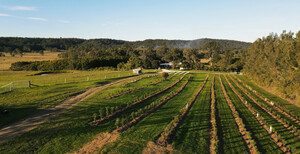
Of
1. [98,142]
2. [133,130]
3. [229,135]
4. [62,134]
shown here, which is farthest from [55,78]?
[229,135]

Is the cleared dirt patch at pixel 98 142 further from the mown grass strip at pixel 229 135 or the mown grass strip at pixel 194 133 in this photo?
the mown grass strip at pixel 229 135

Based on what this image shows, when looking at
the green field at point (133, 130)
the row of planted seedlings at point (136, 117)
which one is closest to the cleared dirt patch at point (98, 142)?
the green field at point (133, 130)

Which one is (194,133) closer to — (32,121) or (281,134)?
(281,134)

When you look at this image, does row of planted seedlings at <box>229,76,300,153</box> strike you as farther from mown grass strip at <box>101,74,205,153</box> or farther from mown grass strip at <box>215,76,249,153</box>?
mown grass strip at <box>101,74,205,153</box>

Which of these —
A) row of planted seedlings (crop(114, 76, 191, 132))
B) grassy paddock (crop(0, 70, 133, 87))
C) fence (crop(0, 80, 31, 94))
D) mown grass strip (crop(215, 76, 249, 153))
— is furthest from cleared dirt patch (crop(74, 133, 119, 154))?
grassy paddock (crop(0, 70, 133, 87))

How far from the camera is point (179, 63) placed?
98.8 m

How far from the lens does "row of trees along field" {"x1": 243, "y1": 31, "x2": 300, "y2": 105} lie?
30688 mm

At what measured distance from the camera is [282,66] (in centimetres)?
3669

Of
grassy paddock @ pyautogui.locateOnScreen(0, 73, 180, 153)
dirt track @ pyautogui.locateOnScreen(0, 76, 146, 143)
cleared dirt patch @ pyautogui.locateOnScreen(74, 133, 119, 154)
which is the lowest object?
cleared dirt patch @ pyautogui.locateOnScreen(74, 133, 119, 154)

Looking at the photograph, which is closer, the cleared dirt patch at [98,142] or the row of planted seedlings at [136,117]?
the cleared dirt patch at [98,142]

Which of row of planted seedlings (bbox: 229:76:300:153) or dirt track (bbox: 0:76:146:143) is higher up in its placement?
dirt track (bbox: 0:76:146:143)

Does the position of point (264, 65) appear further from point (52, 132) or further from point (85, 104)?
point (52, 132)

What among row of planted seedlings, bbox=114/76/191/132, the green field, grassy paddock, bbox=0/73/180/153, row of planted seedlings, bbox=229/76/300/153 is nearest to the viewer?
grassy paddock, bbox=0/73/180/153

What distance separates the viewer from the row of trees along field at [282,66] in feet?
101
